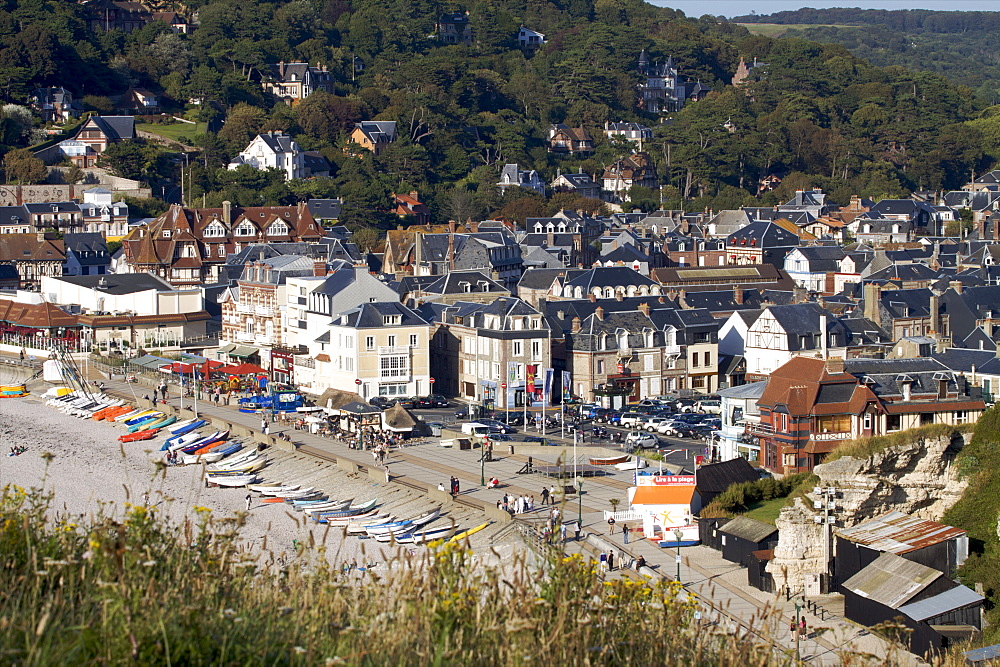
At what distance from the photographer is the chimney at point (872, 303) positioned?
56.3 meters

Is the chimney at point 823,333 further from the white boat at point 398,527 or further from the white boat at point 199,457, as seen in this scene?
the white boat at point 199,457

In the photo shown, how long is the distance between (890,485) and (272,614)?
1999 centimetres

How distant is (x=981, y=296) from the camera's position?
60250 millimetres

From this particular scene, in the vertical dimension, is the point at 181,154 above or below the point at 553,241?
above

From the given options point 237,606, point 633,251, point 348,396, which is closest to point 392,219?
point 633,251

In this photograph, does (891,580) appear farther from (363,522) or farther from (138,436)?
(138,436)

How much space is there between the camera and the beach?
3381cm

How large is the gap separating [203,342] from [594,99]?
8064cm

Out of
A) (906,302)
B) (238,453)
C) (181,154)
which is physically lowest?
(238,453)

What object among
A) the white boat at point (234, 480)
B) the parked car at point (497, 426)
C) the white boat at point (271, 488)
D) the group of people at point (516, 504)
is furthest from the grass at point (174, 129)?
the group of people at point (516, 504)

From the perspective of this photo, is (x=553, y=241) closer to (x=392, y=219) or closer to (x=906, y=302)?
(x=392, y=219)

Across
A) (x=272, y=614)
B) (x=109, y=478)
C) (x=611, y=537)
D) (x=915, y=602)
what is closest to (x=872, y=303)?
(x=611, y=537)

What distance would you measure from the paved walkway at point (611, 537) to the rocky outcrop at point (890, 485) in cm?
180

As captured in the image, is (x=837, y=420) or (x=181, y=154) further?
(x=181, y=154)
